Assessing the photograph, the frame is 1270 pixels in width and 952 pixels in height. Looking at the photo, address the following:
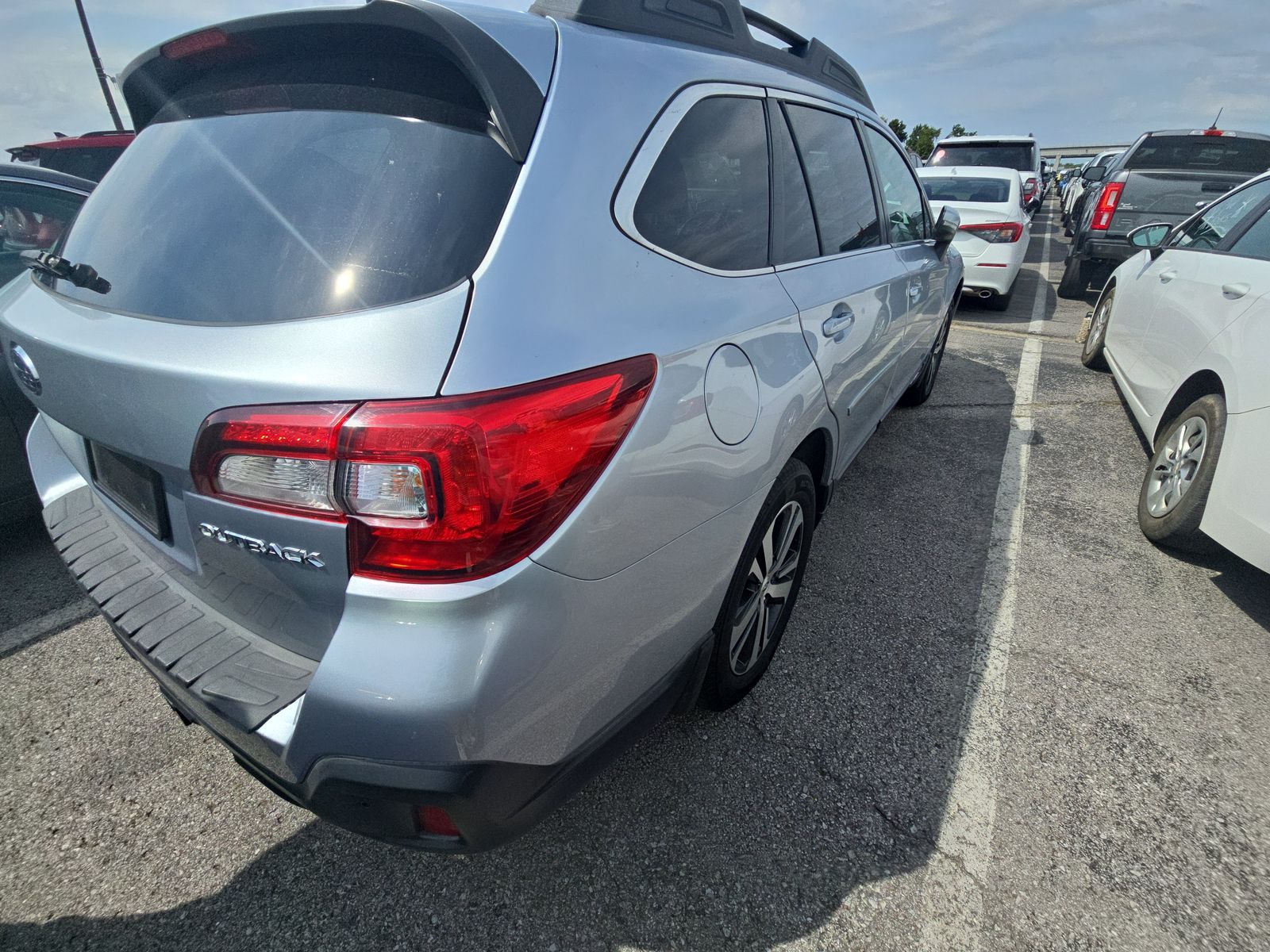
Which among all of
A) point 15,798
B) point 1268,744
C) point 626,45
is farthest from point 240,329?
point 1268,744

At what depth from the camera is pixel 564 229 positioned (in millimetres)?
1343

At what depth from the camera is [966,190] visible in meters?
8.69

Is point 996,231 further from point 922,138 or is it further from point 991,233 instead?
point 922,138

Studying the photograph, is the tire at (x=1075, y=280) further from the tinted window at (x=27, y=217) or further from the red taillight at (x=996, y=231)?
the tinted window at (x=27, y=217)

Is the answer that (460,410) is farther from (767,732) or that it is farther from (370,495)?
(767,732)

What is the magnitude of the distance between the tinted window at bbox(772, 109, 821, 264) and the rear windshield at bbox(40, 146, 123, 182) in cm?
628

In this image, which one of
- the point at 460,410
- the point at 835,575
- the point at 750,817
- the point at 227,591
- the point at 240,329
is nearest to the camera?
the point at 460,410

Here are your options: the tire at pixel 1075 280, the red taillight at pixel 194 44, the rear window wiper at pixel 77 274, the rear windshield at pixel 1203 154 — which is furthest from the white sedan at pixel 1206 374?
the rear windshield at pixel 1203 154

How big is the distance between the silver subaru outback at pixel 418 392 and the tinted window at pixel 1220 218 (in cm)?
350

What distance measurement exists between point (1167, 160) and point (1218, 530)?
8115 mm

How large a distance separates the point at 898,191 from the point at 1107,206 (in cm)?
614

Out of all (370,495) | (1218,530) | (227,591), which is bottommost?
(1218,530)

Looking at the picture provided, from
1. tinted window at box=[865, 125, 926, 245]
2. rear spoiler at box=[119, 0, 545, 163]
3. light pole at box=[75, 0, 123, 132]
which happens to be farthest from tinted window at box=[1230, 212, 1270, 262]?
light pole at box=[75, 0, 123, 132]

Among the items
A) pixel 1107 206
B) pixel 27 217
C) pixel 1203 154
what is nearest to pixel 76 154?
pixel 27 217
